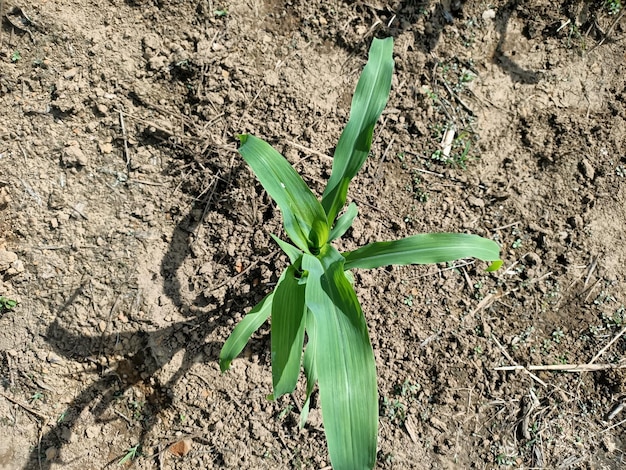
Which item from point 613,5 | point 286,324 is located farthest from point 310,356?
point 613,5

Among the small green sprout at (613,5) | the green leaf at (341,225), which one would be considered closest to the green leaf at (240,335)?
the green leaf at (341,225)

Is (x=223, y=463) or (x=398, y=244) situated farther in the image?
(x=223, y=463)

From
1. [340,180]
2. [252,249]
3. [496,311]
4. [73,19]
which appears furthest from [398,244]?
[73,19]

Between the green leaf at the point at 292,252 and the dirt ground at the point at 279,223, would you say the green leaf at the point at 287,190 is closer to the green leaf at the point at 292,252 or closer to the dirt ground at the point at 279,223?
the green leaf at the point at 292,252

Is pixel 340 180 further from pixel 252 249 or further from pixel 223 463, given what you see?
pixel 223 463

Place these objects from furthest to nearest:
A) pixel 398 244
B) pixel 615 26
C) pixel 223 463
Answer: pixel 615 26 → pixel 223 463 → pixel 398 244

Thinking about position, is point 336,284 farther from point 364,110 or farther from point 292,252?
point 364,110

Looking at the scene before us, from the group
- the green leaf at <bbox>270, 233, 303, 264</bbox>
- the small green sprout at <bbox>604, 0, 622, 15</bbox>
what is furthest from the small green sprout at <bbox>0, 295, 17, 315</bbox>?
the small green sprout at <bbox>604, 0, 622, 15</bbox>
